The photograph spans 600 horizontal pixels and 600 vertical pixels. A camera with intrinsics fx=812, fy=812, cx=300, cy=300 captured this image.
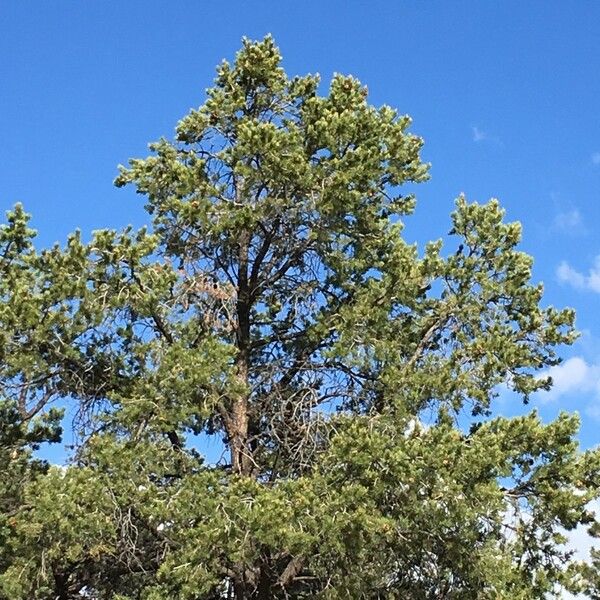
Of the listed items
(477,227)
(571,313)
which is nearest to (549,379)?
(571,313)

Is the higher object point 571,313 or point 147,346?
point 571,313

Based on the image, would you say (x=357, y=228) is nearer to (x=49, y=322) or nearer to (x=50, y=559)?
(x=49, y=322)

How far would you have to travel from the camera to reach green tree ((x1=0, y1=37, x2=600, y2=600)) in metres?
8.83

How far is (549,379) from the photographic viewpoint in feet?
36.3

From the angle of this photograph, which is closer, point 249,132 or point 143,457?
point 143,457

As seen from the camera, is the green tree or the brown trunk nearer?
the green tree

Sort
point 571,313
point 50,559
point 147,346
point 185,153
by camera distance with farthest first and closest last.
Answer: point 185,153 < point 571,313 < point 147,346 < point 50,559

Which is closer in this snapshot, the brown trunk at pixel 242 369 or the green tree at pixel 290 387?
the green tree at pixel 290 387

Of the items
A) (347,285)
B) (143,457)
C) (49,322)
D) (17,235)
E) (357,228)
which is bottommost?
(143,457)

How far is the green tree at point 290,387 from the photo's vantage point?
29.0 feet

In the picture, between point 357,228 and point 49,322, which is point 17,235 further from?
point 357,228

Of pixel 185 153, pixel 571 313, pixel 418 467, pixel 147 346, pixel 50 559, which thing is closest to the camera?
pixel 418 467

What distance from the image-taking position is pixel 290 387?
460 inches

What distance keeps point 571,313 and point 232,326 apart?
15.5 ft
